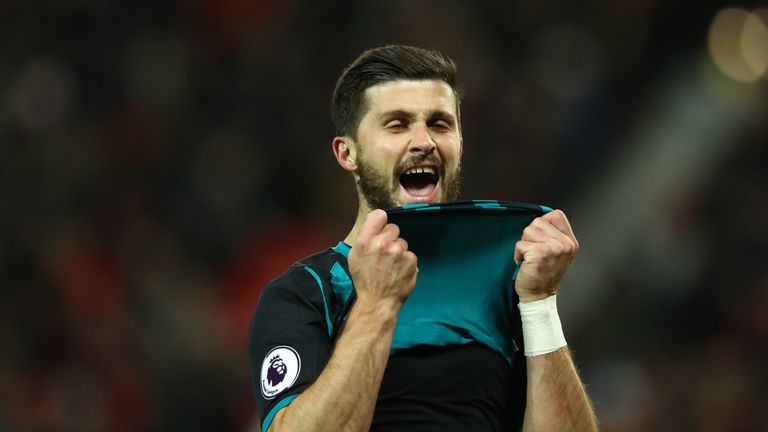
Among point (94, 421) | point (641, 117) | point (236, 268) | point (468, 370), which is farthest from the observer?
point (641, 117)

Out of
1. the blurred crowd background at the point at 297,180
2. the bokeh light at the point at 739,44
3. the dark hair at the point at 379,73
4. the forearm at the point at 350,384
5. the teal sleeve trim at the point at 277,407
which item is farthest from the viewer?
the bokeh light at the point at 739,44

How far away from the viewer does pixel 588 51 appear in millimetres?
7594

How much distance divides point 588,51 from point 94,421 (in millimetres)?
3985

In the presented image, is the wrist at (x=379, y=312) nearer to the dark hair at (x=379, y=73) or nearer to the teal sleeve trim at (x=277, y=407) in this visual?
the teal sleeve trim at (x=277, y=407)

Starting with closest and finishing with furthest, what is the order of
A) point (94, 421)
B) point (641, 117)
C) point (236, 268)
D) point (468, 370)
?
point (468, 370)
point (94, 421)
point (236, 268)
point (641, 117)

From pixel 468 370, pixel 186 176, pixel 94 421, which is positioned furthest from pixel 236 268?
pixel 468 370

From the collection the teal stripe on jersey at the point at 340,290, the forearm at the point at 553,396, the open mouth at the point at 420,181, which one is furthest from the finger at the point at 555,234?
the teal stripe on jersey at the point at 340,290

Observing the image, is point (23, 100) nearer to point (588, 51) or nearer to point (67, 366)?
point (67, 366)

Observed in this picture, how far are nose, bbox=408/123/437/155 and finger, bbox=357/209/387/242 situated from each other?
367mm

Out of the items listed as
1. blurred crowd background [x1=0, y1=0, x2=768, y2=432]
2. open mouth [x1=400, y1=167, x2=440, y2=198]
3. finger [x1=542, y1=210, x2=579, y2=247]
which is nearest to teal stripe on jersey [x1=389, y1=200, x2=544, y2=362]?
finger [x1=542, y1=210, x2=579, y2=247]

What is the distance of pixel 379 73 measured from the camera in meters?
2.98

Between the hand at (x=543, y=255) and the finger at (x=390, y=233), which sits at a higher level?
the finger at (x=390, y=233)

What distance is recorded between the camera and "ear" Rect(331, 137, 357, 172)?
3.04 m

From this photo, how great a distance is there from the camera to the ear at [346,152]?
3.04 metres
